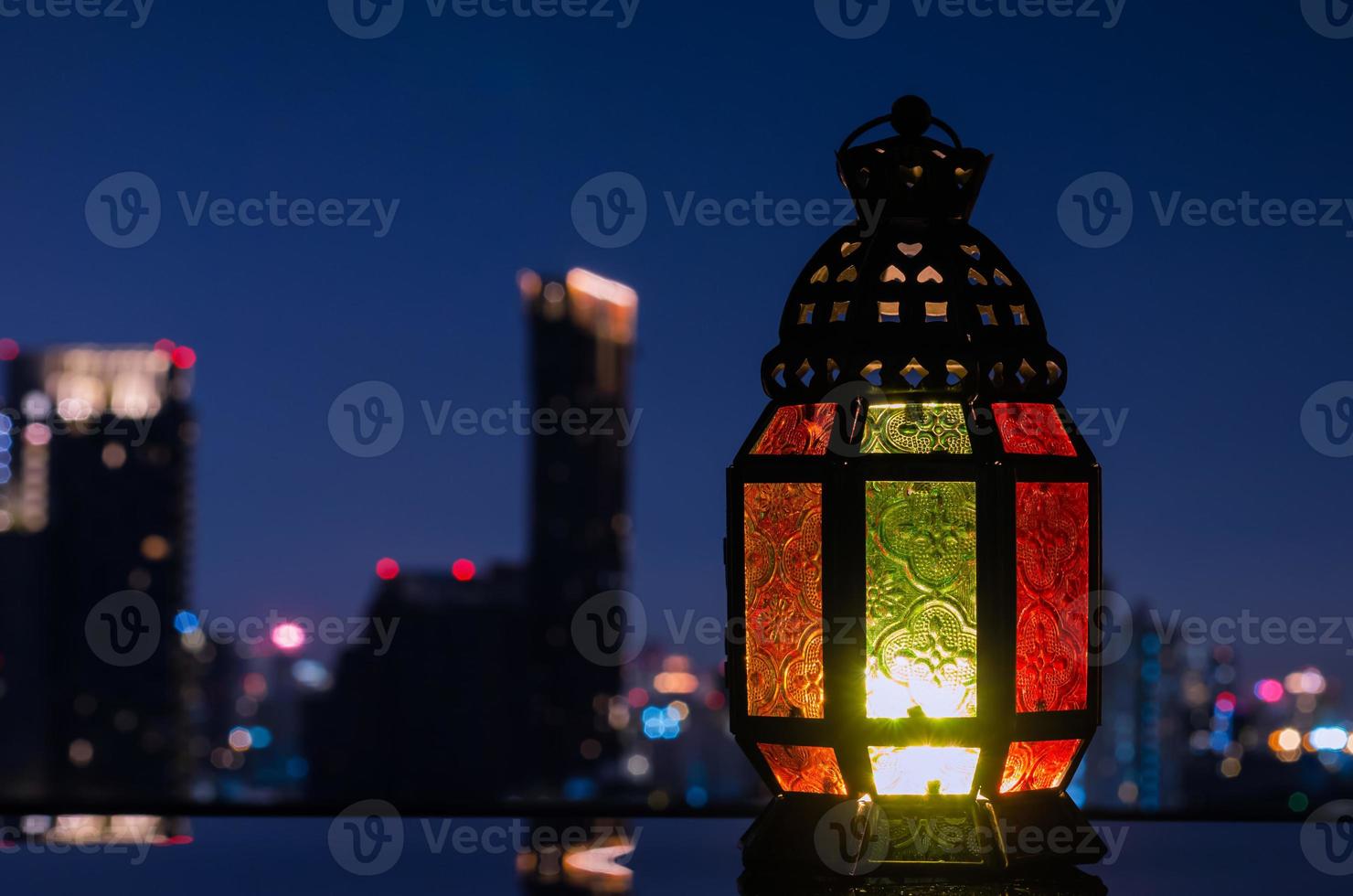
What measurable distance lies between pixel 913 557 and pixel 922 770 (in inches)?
19.3

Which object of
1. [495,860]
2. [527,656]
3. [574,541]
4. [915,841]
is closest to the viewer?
[915,841]

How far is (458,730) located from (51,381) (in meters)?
20.2

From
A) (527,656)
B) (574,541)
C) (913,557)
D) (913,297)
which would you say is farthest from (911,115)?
(527,656)

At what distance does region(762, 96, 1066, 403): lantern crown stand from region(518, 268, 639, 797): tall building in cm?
5863

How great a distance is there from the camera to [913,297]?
13.6 ft

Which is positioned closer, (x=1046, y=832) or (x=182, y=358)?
(x=1046, y=832)

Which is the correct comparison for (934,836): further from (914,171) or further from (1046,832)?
(914,171)

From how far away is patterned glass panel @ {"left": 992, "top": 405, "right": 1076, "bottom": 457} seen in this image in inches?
163

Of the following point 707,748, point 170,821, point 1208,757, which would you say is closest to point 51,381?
point 707,748

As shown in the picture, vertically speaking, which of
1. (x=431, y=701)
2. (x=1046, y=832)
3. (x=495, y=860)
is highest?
(x=1046, y=832)

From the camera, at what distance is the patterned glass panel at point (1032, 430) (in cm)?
414

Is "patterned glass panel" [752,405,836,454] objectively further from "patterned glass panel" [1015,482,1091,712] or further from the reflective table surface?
the reflective table surface

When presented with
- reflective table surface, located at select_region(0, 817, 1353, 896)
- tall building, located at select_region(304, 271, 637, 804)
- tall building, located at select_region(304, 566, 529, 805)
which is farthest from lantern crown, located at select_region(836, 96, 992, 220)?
tall building, located at select_region(304, 566, 529, 805)

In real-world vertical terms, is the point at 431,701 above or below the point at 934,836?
below
